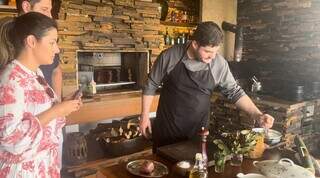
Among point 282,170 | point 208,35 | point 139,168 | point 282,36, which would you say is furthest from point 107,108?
point 282,36

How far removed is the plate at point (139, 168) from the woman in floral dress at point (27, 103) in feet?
1.28

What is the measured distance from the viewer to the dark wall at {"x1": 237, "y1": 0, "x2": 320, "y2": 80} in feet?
13.6

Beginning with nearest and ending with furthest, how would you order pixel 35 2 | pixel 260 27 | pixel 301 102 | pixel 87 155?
pixel 35 2 < pixel 87 155 < pixel 301 102 < pixel 260 27

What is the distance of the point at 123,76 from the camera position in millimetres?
4312

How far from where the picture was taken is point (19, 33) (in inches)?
54.2

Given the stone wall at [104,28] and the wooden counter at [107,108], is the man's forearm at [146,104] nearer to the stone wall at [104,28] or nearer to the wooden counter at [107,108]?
the wooden counter at [107,108]

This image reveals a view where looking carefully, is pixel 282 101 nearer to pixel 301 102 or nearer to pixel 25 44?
pixel 301 102

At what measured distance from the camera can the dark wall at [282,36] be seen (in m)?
4.15

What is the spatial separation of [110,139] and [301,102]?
88.6 inches

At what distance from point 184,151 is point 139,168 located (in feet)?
0.93

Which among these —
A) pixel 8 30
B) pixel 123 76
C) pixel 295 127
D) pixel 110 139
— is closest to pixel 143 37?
pixel 123 76

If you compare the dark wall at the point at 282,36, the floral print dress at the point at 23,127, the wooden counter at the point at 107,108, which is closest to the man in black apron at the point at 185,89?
the floral print dress at the point at 23,127

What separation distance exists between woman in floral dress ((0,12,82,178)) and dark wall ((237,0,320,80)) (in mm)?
3697

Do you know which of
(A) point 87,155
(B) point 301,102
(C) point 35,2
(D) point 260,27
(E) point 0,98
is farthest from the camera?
(D) point 260,27
